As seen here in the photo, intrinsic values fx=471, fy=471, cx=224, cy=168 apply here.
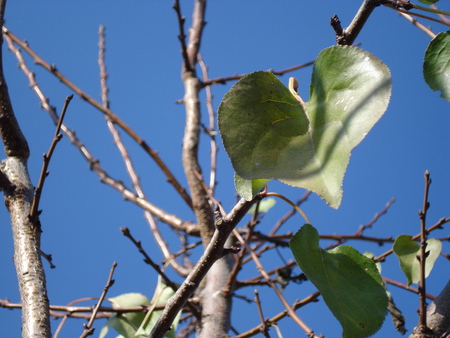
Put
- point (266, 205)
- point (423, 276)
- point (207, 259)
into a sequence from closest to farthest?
point (207, 259) < point (423, 276) < point (266, 205)

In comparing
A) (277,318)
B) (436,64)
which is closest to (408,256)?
(277,318)

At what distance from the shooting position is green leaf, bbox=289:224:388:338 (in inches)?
18.3

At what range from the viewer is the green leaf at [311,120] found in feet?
1.21

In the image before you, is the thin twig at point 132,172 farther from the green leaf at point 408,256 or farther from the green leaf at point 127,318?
the green leaf at point 408,256

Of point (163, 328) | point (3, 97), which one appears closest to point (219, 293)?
point (163, 328)

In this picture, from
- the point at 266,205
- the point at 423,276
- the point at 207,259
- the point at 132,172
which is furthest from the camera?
the point at 132,172

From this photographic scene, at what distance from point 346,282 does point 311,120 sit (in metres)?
0.18

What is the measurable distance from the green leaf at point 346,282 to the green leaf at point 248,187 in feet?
0.25

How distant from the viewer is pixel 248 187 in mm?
458

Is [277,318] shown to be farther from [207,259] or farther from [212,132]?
[212,132]

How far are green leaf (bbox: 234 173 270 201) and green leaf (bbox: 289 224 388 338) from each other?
0.08m

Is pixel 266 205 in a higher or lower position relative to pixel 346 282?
higher

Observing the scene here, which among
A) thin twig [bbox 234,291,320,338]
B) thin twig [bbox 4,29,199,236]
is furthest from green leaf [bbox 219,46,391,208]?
thin twig [bbox 4,29,199,236]

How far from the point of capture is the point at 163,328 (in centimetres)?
60
